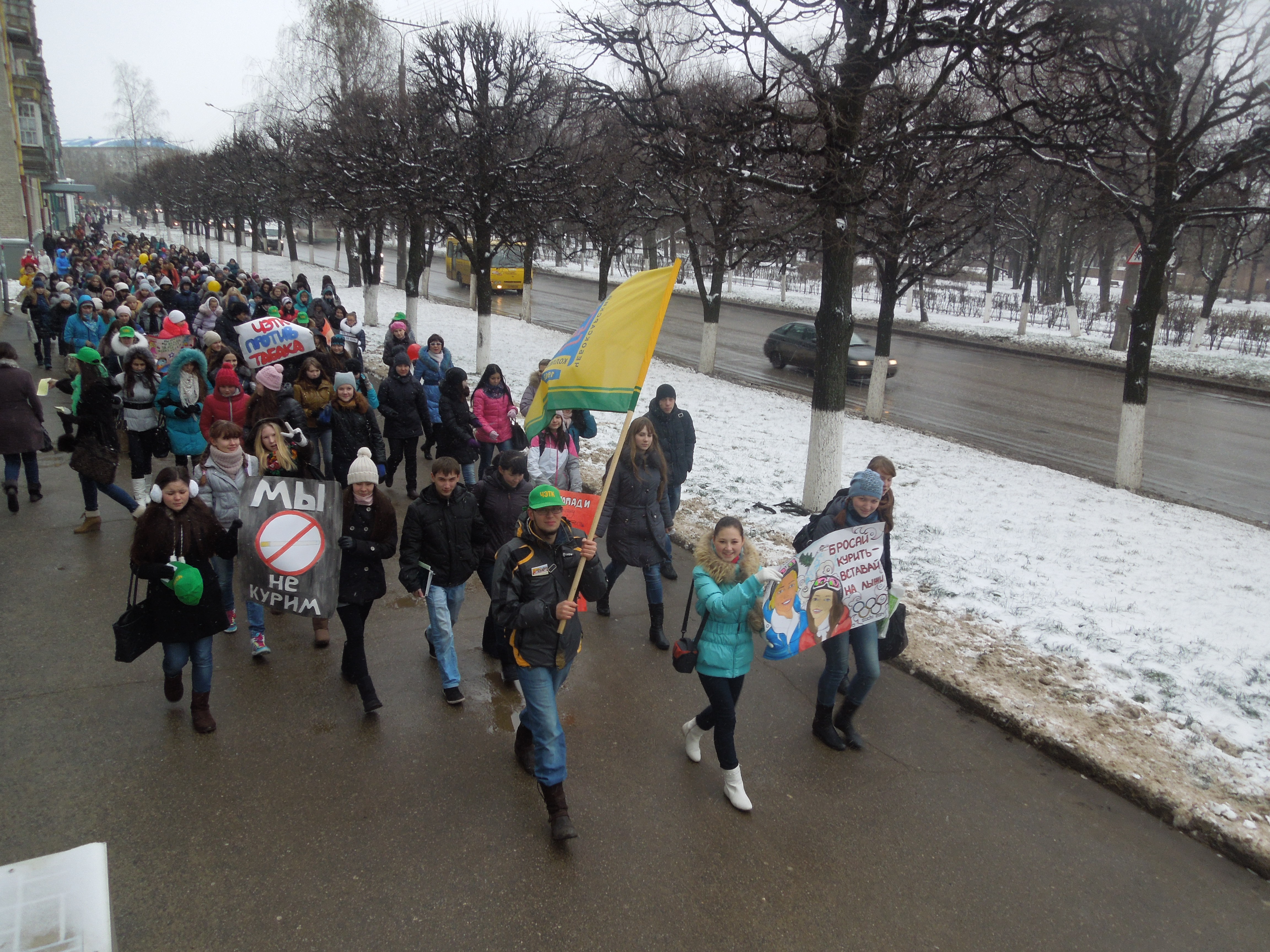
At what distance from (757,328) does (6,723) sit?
29.0m

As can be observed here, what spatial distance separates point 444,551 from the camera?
4.91 meters

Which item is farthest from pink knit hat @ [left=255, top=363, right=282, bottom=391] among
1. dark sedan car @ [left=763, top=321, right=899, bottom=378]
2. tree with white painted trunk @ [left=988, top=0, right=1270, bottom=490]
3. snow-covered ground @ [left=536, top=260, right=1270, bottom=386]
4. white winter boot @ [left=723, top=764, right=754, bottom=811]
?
dark sedan car @ [left=763, top=321, right=899, bottom=378]

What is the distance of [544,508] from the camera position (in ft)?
13.0

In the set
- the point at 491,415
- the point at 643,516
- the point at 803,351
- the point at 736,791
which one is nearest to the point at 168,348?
the point at 491,415

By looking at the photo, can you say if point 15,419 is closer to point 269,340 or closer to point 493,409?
point 269,340

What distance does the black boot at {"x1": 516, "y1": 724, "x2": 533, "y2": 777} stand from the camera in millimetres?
4500

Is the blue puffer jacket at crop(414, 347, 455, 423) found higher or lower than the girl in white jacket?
higher

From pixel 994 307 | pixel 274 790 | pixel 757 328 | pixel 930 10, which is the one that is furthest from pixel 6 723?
pixel 994 307

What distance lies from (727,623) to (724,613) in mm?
99

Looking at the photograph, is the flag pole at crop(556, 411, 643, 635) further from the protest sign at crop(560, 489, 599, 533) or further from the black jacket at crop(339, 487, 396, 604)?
the black jacket at crop(339, 487, 396, 604)

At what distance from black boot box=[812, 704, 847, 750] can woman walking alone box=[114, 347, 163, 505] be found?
21.4 ft

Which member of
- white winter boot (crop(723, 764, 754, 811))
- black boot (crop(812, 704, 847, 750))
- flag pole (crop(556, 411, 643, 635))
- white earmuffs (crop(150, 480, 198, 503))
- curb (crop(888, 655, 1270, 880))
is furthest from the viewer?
black boot (crop(812, 704, 847, 750))

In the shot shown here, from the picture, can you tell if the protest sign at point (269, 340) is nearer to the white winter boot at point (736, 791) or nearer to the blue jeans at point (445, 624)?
the blue jeans at point (445, 624)

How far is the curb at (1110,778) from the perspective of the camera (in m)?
4.14
